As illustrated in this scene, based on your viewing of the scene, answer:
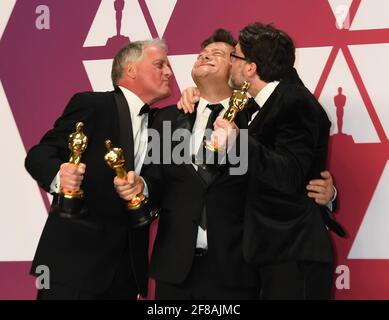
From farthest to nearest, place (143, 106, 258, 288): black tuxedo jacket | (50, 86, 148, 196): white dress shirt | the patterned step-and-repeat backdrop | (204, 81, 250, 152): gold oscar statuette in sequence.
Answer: the patterned step-and-repeat backdrop
(50, 86, 148, 196): white dress shirt
(143, 106, 258, 288): black tuxedo jacket
(204, 81, 250, 152): gold oscar statuette

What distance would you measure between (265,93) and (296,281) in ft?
2.15

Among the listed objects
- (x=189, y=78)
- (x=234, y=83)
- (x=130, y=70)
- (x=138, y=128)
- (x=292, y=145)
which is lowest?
(x=292, y=145)

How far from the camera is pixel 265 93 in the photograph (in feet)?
7.80

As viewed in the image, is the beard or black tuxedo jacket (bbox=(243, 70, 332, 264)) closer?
black tuxedo jacket (bbox=(243, 70, 332, 264))

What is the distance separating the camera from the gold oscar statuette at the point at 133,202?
6.90 ft

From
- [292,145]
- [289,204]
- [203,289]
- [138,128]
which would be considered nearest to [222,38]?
[138,128]

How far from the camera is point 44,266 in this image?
2357 millimetres

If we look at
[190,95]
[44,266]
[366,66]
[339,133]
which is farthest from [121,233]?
[366,66]

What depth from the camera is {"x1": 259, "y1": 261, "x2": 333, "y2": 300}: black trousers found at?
7.34 ft

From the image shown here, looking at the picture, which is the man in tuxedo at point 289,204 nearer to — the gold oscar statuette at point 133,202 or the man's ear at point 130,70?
the gold oscar statuette at point 133,202

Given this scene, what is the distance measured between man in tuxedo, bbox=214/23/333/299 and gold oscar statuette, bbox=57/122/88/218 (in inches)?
21.5

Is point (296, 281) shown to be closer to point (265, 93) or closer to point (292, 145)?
point (292, 145)

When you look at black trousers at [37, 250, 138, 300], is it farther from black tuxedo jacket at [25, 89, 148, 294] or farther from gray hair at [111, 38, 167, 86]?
gray hair at [111, 38, 167, 86]
